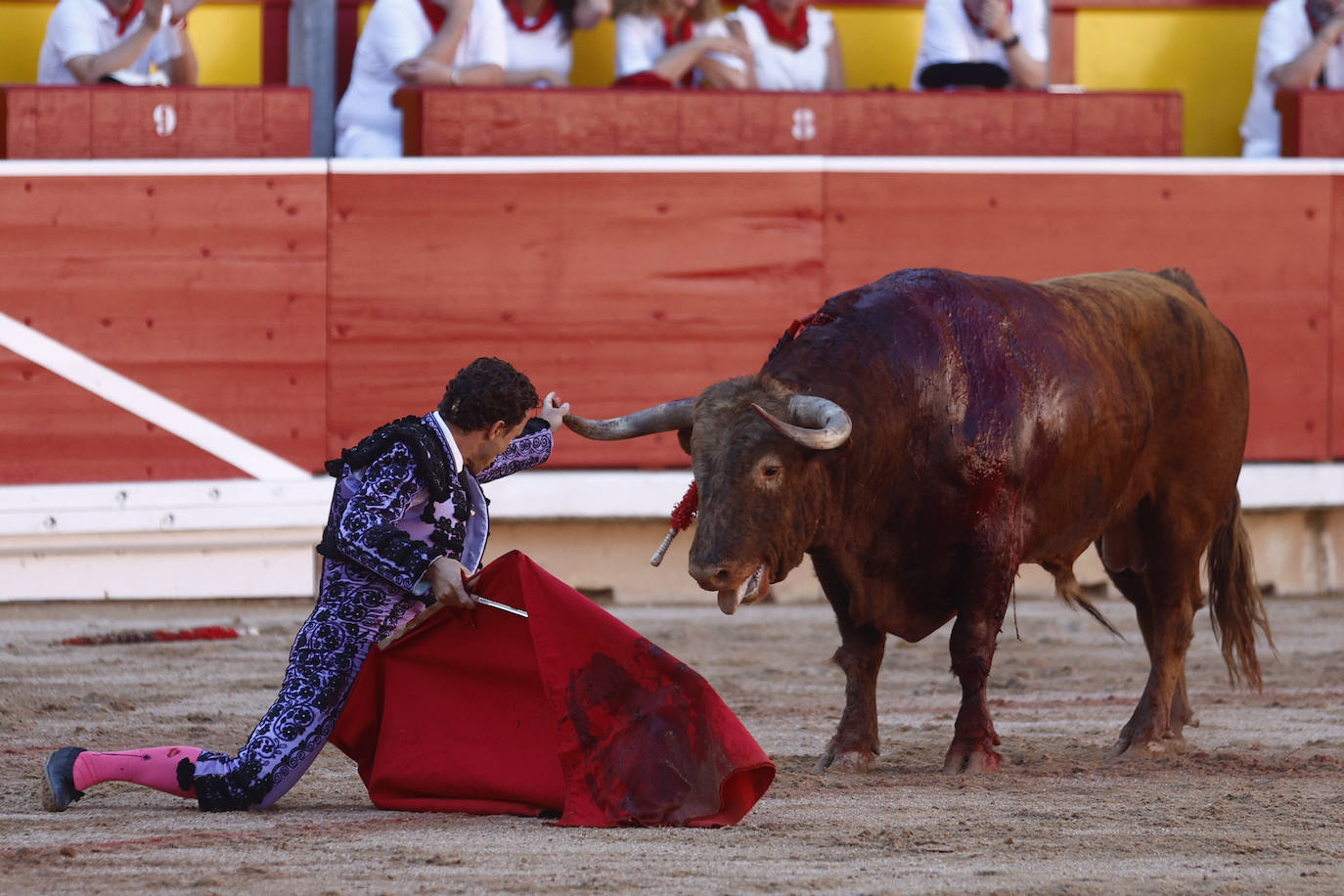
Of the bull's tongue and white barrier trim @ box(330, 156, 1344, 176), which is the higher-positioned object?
white barrier trim @ box(330, 156, 1344, 176)

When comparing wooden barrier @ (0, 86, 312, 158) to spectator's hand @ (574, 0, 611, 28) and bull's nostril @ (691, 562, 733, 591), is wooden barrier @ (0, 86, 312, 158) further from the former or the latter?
bull's nostril @ (691, 562, 733, 591)

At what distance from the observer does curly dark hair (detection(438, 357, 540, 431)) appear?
12.5ft

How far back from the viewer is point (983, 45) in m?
8.32

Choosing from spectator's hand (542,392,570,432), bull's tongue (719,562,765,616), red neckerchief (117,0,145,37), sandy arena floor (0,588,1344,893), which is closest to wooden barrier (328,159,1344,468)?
red neckerchief (117,0,145,37)

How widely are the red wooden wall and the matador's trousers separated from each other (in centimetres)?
398

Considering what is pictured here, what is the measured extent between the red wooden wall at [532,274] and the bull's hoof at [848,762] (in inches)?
136

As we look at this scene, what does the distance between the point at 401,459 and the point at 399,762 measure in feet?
2.03

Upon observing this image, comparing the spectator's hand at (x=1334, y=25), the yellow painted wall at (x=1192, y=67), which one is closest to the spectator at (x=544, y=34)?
the yellow painted wall at (x=1192, y=67)

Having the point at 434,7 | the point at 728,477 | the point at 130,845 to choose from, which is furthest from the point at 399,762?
the point at 434,7

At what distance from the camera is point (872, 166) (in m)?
8.06

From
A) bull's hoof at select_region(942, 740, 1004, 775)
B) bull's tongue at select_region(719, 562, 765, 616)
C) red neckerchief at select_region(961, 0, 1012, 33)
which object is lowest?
bull's hoof at select_region(942, 740, 1004, 775)

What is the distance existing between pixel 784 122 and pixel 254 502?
8.41 ft

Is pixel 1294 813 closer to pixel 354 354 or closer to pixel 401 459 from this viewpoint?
pixel 401 459

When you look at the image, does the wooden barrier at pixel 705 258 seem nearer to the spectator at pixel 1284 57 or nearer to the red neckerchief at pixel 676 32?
the spectator at pixel 1284 57
